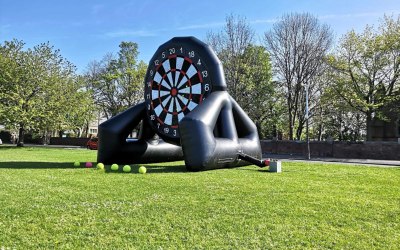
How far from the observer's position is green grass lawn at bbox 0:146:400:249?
4617 mm

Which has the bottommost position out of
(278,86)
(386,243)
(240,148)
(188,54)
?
(386,243)

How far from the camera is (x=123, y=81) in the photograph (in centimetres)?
4931

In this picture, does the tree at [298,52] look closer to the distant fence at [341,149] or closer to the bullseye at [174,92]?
the distant fence at [341,149]

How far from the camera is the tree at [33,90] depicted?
34.7 meters

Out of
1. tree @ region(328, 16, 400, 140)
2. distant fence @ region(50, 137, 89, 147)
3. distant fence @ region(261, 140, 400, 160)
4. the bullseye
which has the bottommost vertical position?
distant fence @ region(261, 140, 400, 160)

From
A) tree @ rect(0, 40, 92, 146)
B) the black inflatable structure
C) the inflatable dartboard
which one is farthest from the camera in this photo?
tree @ rect(0, 40, 92, 146)

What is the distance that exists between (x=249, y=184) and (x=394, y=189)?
3.56 metres

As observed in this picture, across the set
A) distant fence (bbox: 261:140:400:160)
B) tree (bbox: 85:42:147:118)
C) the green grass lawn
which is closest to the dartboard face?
the green grass lawn

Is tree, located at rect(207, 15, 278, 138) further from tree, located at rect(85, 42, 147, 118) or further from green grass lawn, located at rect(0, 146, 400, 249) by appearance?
green grass lawn, located at rect(0, 146, 400, 249)

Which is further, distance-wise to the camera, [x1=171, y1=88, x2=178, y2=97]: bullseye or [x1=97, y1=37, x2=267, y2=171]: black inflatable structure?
[x1=171, y1=88, x2=178, y2=97]: bullseye

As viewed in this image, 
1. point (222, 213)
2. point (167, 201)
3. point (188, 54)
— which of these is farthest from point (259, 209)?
point (188, 54)

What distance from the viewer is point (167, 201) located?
6961 mm

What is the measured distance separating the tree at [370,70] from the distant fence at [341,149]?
3.66m

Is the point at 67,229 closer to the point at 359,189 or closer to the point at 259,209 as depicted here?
the point at 259,209
